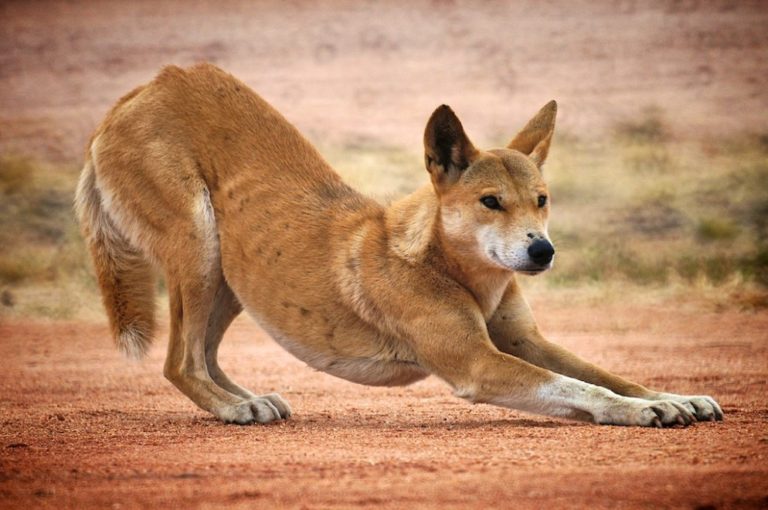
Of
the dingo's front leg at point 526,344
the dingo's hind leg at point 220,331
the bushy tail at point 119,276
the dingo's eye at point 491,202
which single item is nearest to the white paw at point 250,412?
the dingo's hind leg at point 220,331

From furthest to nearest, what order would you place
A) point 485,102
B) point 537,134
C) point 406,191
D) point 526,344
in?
point 485,102 → point 406,191 → point 537,134 → point 526,344

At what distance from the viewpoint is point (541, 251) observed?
18.3ft

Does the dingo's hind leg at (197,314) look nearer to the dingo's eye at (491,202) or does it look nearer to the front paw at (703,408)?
the dingo's eye at (491,202)

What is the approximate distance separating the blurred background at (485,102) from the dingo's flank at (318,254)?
570 centimetres

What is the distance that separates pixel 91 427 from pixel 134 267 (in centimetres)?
105

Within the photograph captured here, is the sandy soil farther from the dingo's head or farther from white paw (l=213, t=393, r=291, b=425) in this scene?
the dingo's head

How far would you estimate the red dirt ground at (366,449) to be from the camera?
4238 mm

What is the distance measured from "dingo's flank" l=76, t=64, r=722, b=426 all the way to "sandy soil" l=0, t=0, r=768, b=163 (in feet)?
42.2

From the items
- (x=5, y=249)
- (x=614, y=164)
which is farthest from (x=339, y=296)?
(x=614, y=164)

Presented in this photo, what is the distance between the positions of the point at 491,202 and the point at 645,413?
1.30 metres

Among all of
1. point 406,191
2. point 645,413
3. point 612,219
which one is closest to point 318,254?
point 645,413

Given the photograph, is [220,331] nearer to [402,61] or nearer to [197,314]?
[197,314]

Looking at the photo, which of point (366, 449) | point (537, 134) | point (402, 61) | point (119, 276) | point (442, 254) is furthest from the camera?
point (402, 61)

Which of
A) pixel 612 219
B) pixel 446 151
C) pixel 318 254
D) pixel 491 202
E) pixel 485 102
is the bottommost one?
pixel 318 254
